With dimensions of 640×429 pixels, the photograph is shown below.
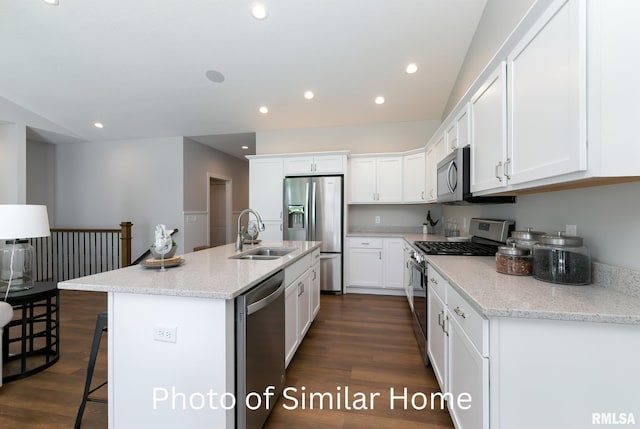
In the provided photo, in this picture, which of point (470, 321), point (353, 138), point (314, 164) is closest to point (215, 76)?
point (314, 164)

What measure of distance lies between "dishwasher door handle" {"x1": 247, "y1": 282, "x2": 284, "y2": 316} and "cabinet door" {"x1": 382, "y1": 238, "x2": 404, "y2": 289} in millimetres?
2635

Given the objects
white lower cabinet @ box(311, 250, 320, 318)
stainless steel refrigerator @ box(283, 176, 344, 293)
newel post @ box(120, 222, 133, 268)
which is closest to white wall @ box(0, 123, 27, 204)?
newel post @ box(120, 222, 133, 268)

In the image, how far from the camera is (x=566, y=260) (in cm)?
134

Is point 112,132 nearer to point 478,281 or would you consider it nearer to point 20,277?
point 20,277

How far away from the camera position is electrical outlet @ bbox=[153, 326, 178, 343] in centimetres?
129

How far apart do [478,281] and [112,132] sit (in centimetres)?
668

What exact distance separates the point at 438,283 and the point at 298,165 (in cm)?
311

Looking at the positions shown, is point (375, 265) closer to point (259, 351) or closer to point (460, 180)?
point (460, 180)

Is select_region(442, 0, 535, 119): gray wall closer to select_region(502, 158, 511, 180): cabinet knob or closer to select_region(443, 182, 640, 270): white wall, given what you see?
select_region(502, 158, 511, 180): cabinet knob

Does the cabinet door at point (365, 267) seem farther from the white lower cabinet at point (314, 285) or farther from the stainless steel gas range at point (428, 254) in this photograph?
the stainless steel gas range at point (428, 254)

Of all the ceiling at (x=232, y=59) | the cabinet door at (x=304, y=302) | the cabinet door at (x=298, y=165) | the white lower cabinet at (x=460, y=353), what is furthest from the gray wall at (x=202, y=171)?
the white lower cabinet at (x=460, y=353)

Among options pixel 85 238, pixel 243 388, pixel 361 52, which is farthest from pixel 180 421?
pixel 85 238

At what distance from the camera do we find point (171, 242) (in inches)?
67.2

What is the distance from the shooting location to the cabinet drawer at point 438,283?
5.41 feet
